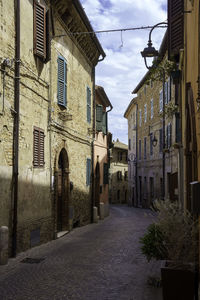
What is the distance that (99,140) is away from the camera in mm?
20547

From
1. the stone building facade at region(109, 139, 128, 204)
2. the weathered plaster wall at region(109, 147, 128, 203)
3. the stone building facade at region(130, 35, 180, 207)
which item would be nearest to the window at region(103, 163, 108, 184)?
the stone building facade at region(130, 35, 180, 207)

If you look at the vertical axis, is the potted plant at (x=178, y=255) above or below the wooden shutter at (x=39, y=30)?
below

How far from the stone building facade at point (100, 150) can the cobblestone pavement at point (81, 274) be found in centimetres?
920

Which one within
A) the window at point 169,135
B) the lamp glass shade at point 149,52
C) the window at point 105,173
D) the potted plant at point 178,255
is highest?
the lamp glass shade at point 149,52

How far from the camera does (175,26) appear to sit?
10.5 meters

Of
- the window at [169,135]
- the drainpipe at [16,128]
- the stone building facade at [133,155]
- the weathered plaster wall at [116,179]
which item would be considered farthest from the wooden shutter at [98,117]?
the weathered plaster wall at [116,179]

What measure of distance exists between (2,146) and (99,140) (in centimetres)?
1241

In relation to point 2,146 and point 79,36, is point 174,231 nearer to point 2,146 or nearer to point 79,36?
point 2,146

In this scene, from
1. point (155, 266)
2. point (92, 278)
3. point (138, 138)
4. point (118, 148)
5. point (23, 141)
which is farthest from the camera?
point (118, 148)

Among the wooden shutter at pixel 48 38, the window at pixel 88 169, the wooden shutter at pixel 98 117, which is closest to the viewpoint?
the wooden shutter at pixel 48 38

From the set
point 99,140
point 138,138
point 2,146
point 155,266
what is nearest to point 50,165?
point 2,146

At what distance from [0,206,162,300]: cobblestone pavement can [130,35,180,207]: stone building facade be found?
1085 cm

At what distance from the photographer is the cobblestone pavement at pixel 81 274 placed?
596cm

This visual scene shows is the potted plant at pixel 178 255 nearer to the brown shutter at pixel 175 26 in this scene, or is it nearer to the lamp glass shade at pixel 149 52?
the lamp glass shade at pixel 149 52
